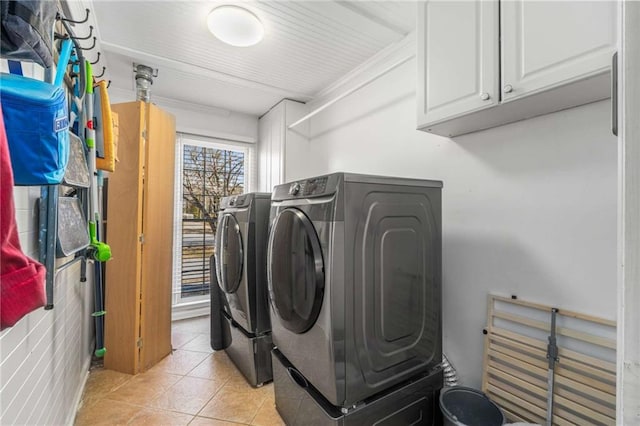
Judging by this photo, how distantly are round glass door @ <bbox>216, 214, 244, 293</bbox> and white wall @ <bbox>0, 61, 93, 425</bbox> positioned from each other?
0.97 metres

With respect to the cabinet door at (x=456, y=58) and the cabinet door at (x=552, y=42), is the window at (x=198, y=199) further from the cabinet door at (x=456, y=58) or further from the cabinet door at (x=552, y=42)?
the cabinet door at (x=552, y=42)

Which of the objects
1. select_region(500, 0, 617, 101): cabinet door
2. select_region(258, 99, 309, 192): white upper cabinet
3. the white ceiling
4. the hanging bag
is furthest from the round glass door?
select_region(500, 0, 617, 101): cabinet door

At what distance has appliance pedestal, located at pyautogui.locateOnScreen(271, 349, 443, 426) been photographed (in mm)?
1320

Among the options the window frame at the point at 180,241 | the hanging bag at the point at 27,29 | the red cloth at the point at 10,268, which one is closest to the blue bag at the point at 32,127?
the hanging bag at the point at 27,29

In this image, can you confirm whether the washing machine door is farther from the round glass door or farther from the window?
the window

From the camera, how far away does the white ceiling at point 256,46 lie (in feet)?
6.36

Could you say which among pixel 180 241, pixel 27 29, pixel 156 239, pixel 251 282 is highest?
pixel 27 29

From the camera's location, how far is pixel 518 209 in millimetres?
1604

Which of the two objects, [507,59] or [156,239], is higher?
[507,59]

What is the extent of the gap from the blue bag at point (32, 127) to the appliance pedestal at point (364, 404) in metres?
1.38

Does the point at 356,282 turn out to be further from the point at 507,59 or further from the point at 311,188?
the point at 507,59

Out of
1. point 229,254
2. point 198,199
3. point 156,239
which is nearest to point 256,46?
point 229,254

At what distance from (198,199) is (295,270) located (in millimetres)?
2901

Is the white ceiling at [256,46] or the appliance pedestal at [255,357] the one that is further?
the appliance pedestal at [255,357]
